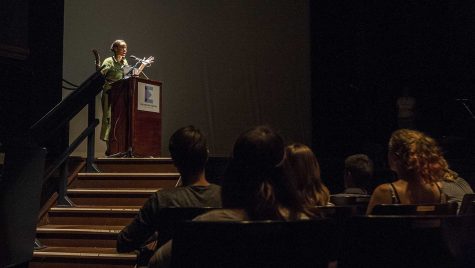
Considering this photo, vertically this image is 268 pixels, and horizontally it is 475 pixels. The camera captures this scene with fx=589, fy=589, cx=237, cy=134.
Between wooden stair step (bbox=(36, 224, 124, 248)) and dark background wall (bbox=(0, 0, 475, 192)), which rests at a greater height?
dark background wall (bbox=(0, 0, 475, 192))

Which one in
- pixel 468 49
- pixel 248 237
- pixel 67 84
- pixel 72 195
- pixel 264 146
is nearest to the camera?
pixel 248 237

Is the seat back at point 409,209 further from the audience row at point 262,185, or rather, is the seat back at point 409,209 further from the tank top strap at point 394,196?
the tank top strap at point 394,196

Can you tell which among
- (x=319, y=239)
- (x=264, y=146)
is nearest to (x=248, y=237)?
(x=319, y=239)

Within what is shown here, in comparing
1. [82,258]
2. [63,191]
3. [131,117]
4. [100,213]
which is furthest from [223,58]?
[82,258]

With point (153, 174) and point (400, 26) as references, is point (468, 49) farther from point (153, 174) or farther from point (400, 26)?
point (153, 174)

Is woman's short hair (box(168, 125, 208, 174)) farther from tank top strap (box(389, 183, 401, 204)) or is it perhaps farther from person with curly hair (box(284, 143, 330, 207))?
tank top strap (box(389, 183, 401, 204))

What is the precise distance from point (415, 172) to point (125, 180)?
11.0 feet

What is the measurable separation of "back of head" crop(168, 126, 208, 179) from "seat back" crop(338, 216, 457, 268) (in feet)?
2.50

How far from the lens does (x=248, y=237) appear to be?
53.9 inches

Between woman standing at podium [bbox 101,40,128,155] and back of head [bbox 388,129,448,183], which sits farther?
woman standing at podium [bbox 101,40,128,155]

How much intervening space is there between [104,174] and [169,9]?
3.13 metres

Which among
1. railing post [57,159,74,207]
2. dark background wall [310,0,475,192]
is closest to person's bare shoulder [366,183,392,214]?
railing post [57,159,74,207]

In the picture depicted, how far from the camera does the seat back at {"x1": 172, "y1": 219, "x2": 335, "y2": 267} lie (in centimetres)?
137

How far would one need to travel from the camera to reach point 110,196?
5.13 metres
